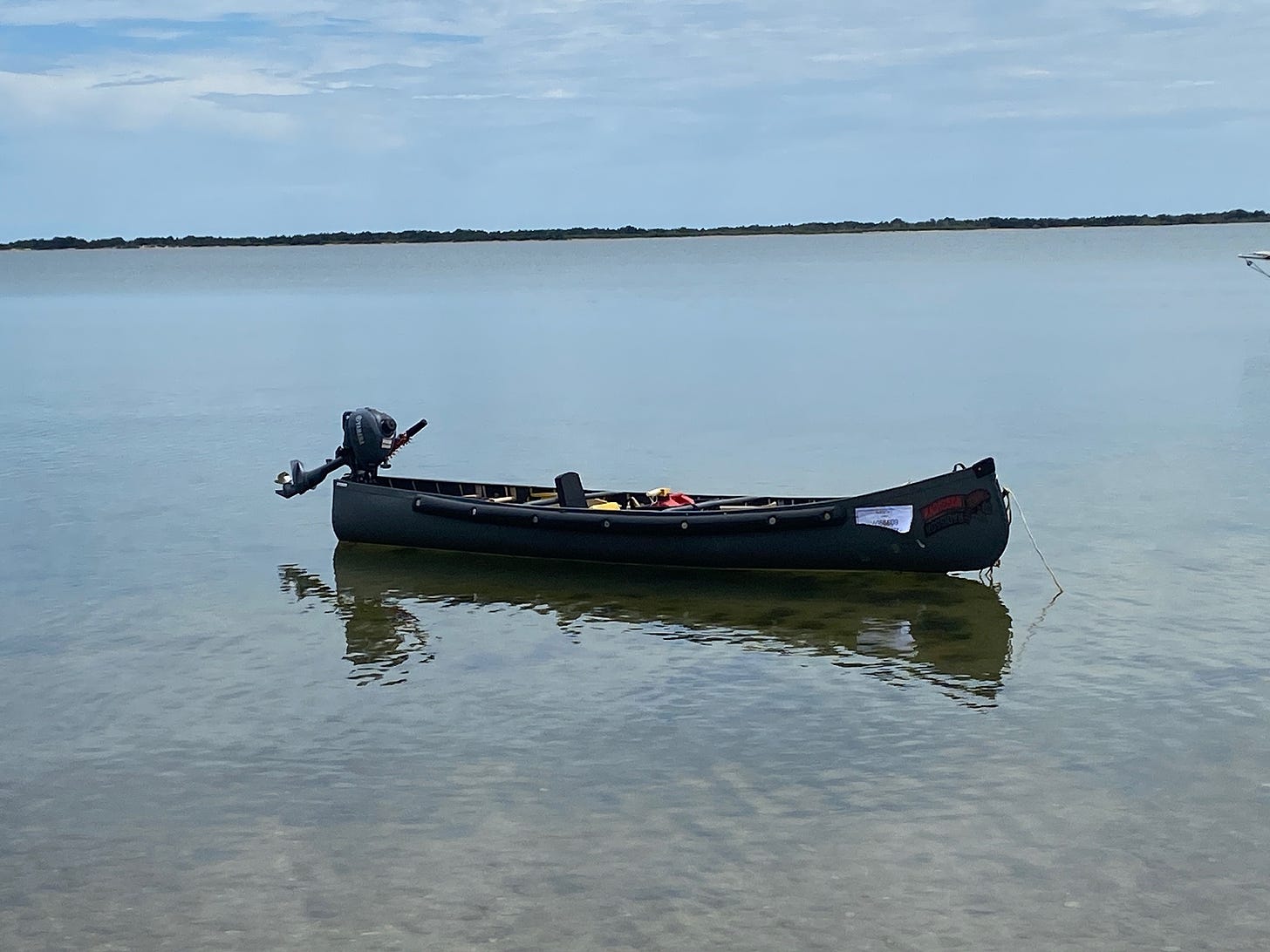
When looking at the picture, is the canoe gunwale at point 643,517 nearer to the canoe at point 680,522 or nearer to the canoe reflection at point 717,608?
the canoe at point 680,522

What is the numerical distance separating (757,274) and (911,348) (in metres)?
86.5

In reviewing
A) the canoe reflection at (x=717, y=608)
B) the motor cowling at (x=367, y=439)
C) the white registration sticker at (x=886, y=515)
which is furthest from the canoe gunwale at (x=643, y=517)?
the motor cowling at (x=367, y=439)

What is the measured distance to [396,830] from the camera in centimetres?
1160

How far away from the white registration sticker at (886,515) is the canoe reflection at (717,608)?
2.86 feet

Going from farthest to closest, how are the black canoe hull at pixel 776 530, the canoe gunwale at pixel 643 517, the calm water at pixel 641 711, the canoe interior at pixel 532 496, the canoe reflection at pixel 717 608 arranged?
the canoe interior at pixel 532 496 < the canoe gunwale at pixel 643 517 < the black canoe hull at pixel 776 530 < the canoe reflection at pixel 717 608 < the calm water at pixel 641 711

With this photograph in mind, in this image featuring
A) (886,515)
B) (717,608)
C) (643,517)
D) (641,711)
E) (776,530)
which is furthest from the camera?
(643,517)

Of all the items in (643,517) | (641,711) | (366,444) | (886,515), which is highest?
(366,444)

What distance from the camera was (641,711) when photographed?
14.2 meters

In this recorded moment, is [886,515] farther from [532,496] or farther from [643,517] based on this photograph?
[532,496]

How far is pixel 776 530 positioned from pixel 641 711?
4506mm

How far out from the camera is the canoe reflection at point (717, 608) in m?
15.8

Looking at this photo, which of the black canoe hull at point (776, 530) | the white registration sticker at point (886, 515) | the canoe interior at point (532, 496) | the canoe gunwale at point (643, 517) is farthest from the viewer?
the canoe interior at point (532, 496)

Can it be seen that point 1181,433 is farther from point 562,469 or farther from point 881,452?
point 562,469

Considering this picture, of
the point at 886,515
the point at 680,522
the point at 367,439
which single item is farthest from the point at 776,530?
the point at 367,439
